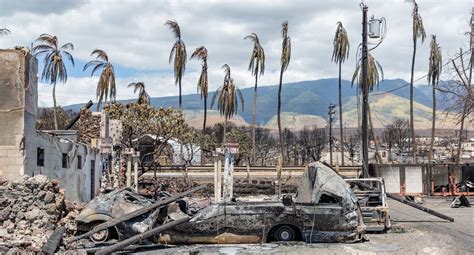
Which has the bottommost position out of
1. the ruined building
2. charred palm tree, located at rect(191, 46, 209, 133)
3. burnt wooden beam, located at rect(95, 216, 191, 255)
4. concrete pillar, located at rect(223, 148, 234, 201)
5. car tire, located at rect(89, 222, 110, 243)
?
car tire, located at rect(89, 222, 110, 243)

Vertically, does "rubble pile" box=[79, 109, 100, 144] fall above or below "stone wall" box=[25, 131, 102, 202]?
above

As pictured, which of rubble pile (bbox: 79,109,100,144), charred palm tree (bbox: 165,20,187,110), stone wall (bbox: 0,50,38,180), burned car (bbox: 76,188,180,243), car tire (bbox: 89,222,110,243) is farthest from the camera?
charred palm tree (bbox: 165,20,187,110)

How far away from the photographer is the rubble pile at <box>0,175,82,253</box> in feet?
44.2

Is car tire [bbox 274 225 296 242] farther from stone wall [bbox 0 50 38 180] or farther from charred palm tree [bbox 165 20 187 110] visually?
charred palm tree [bbox 165 20 187 110]

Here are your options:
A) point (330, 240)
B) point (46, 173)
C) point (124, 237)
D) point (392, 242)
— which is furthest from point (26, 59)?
point (392, 242)

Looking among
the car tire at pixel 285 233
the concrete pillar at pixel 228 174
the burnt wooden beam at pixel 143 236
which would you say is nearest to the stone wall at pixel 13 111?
the burnt wooden beam at pixel 143 236

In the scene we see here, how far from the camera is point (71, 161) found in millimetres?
20969

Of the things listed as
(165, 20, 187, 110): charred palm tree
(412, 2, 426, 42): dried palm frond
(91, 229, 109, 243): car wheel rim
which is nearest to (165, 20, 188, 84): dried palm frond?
(165, 20, 187, 110): charred palm tree

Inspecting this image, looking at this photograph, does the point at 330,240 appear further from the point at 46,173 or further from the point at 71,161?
the point at 71,161

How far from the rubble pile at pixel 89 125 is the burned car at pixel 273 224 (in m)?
17.9

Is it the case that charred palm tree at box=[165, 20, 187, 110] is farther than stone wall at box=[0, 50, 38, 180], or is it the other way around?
charred palm tree at box=[165, 20, 187, 110]

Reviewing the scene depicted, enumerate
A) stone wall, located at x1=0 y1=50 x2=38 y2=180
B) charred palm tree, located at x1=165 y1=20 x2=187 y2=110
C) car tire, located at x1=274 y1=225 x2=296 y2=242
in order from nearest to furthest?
car tire, located at x1=274 y1=225 x2=296 y2=242, stone wall, located at x1=0 y1=50 x2=38 y2=180, charred palm tree, located at x1=165 y1=20 x2=187 y2=110

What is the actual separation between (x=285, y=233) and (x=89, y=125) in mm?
19121

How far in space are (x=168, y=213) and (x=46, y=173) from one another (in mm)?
5595
